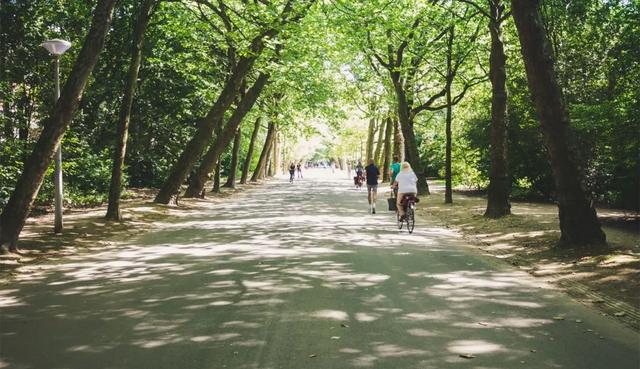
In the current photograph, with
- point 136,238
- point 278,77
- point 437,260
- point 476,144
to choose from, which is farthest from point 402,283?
point 278,77

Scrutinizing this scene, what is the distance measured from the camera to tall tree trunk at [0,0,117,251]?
9789 mm

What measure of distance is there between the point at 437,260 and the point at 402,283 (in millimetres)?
2148

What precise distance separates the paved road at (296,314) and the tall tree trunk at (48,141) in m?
1.21

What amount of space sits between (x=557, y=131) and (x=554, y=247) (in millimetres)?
2176

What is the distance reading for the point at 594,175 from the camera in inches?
680

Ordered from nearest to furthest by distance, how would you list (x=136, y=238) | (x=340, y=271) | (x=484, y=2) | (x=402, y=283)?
(x=402, y=283) → (x=340, y=271) → (x=136, y=238) → (x=484, y=2)

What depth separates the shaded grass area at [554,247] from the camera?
25.8ft

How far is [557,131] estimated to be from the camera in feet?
33.0

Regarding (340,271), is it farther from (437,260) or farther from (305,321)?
(305,321)

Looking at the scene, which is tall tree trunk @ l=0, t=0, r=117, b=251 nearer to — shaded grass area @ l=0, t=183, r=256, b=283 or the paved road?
shaded grass area @ l=0, t=183, r=256, b=283

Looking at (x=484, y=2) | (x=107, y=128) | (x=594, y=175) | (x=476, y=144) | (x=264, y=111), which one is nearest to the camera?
(x=594, y=175)

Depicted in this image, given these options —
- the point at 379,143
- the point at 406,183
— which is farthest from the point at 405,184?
the point at 379,143

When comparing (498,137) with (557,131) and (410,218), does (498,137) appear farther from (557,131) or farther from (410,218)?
(557,131)

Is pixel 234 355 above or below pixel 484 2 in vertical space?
below
